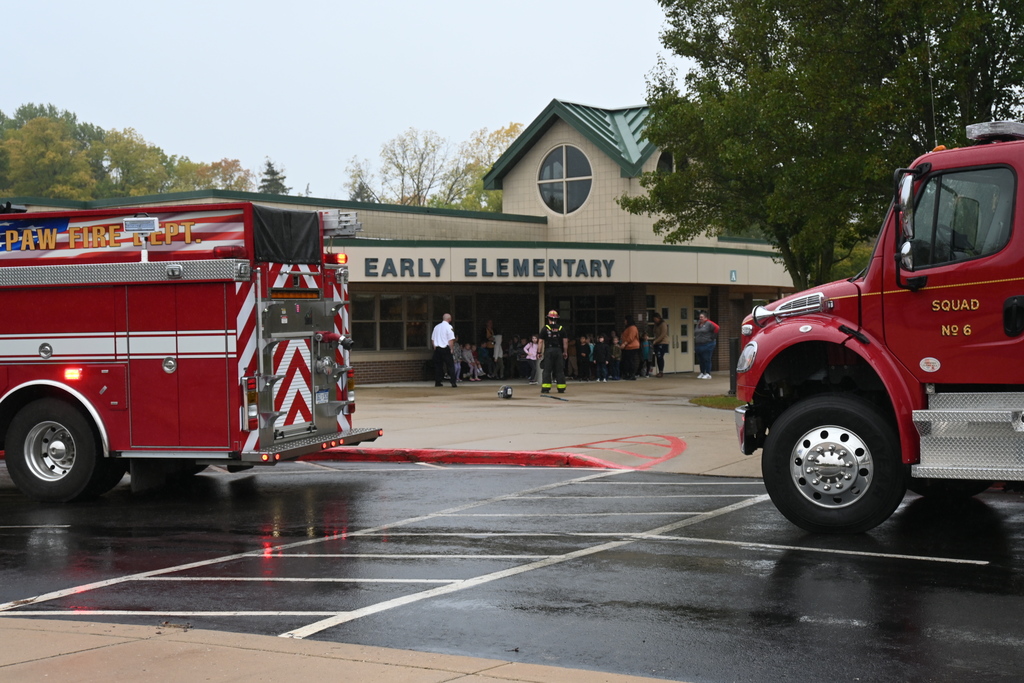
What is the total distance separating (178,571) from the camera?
321 inches

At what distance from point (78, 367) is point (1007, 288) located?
8.49m

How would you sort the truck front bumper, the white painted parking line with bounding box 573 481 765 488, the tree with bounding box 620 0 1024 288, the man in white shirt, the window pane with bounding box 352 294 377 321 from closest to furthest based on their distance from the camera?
the truck front bumper → the white painted parking line with bounding box 573 481 765 488 → the tree with bounding box 620 0 1024 288 → the man in white shirt → the window pane with bounding box 352 294 377 321

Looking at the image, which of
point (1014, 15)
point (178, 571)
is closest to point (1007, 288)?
point (178, 571)

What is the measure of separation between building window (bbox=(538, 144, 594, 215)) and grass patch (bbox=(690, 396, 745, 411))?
12193 millimetres

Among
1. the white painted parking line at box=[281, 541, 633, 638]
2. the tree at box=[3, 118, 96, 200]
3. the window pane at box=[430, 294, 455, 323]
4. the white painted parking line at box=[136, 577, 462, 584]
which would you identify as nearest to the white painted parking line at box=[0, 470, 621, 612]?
the white painted parking line at box=[136, 577, 462, 584]

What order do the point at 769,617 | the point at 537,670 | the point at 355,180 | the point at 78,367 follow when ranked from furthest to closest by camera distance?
the point at 355,180 < the point at 78,367 < the point at 769,617 < the point at 537,670

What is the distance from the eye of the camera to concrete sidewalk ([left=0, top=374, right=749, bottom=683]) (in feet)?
18.0

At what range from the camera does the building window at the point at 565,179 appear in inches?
1356

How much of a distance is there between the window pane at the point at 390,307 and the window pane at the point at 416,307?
0.95 ft

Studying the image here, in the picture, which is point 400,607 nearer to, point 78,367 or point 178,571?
point 178,571

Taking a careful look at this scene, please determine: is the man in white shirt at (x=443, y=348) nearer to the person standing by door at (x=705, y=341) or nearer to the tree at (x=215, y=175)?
the person standing by door at (x=705, y=341)

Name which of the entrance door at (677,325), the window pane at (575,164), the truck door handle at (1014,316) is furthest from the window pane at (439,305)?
the truck door handle at (1014,316)

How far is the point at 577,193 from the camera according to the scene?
3459 cm

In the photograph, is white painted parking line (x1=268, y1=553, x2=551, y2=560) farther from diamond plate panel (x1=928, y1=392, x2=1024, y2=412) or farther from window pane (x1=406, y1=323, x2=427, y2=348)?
window pane (x1=406, y1=323, x2=427, y2=348)
